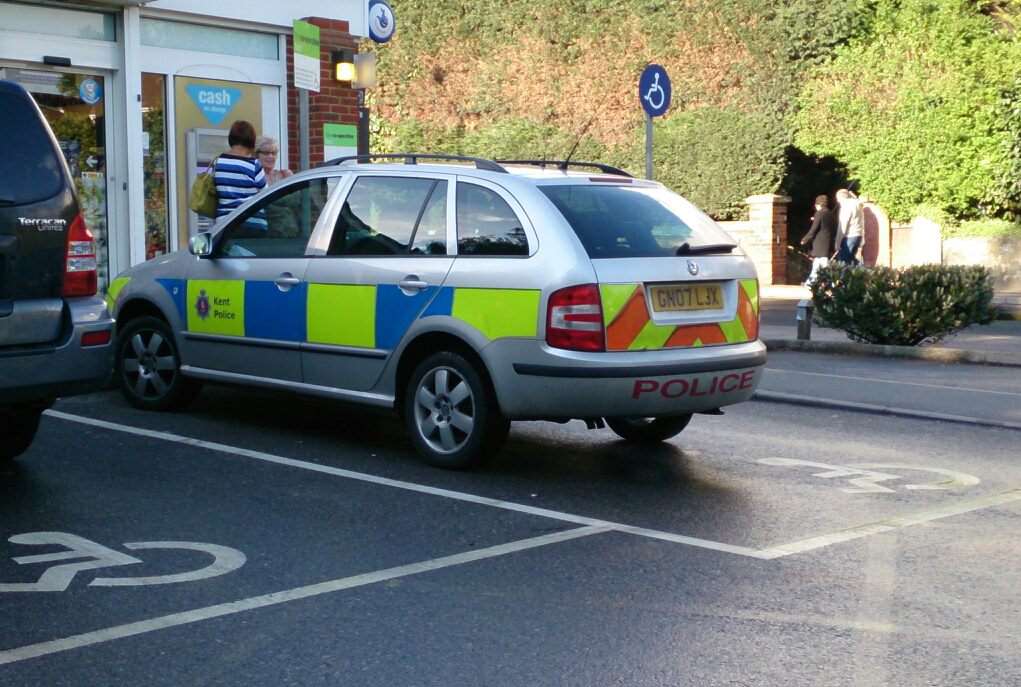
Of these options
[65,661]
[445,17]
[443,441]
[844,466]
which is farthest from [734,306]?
[445,17]

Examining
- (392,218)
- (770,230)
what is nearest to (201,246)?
(392,218)

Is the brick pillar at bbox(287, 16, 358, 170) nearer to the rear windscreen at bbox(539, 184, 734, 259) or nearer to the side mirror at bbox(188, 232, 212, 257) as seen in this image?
the side mirror at bbox(188, 232, 212, 257)

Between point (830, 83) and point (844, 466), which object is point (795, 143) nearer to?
point (830, 83)

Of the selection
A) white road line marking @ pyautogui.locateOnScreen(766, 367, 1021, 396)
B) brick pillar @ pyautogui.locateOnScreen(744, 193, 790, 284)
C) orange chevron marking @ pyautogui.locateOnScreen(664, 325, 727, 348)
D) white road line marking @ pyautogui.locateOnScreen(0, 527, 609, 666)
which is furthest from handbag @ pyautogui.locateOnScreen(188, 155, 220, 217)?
brick pillar @ pyautogui.locateOnScreen(744, 193, 790, 284)

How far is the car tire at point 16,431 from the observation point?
24.8ft

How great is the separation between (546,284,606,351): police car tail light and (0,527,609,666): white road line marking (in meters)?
1.12

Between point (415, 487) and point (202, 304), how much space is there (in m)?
2.45

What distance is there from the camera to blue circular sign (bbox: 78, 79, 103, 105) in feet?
45.3

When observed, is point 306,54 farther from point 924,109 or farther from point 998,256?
point 924,109

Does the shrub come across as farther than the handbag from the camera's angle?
Yes

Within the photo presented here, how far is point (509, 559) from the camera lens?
5832mm

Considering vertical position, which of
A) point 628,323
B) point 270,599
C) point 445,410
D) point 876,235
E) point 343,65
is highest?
point 343,65

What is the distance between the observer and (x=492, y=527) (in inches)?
253

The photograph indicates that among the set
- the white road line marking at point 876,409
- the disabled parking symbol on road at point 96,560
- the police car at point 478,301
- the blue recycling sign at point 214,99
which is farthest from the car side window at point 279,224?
the blue recycling sign at point 214,99
